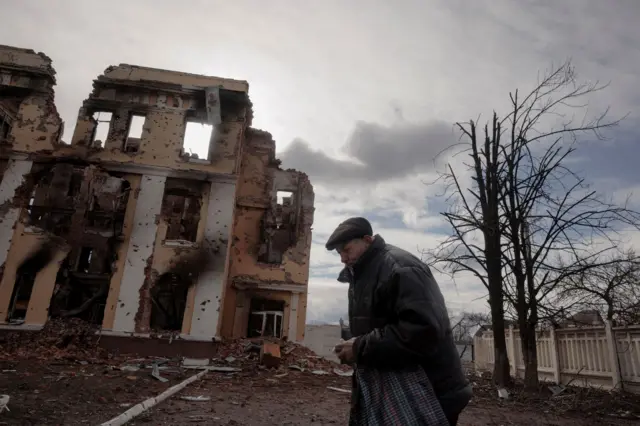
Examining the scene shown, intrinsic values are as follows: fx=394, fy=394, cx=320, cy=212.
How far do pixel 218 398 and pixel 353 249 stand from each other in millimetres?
7097

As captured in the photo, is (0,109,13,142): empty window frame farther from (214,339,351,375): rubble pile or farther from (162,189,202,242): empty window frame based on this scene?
(214,339,351,375): rubble pile

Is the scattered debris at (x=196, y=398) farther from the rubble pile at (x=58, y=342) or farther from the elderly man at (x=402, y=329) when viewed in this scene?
the rubble pile at (x=58, y=342)

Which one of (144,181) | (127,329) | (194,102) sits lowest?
(127,329)

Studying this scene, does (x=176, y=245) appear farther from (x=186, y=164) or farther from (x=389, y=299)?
(x=389, y=299)

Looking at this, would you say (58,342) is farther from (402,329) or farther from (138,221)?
(402,329)

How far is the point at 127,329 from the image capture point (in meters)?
16.0

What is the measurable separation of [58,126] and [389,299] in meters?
21.0

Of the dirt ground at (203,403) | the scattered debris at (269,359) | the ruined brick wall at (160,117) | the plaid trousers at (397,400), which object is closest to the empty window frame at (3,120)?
the ruined brick wall at (160,117)

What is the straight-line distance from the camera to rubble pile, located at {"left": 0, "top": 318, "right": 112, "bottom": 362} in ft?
45.4

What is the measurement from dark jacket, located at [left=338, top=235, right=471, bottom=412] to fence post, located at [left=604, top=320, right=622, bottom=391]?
10.0 metres

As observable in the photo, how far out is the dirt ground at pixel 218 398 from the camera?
244 inches

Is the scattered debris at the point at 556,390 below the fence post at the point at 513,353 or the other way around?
below

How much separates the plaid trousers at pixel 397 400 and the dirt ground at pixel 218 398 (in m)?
4.66

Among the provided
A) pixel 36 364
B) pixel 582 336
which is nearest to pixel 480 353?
pixel 582 336
